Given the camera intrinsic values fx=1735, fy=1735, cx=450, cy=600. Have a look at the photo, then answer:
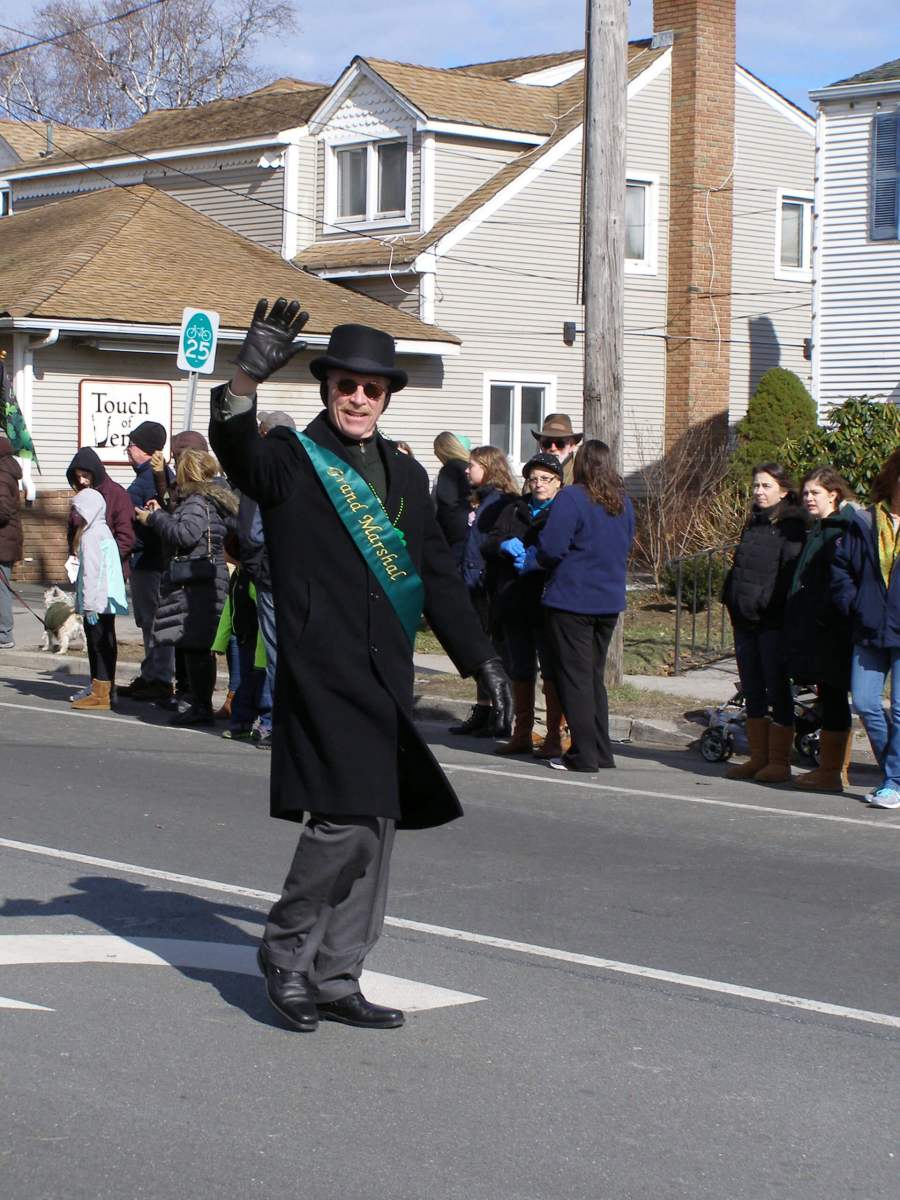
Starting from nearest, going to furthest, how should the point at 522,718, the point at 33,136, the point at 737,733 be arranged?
the point at 737,733 < the point at 522,718 < the point at 33,136

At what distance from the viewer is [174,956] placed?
6129 mm

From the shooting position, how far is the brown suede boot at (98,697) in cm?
1306

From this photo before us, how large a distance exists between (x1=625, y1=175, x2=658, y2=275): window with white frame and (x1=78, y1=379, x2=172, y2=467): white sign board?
33.6ft

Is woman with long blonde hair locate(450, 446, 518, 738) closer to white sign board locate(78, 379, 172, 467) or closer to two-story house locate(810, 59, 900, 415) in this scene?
white sign board locate(78, 379, 172, 467)

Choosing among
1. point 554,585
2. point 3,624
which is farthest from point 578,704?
point 3,624

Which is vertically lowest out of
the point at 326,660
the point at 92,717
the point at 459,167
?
the point at 92,717

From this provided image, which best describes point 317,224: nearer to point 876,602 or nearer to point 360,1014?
point 876,602

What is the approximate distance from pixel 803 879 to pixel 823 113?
763 inches

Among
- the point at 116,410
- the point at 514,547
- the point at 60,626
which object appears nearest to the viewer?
the point at 514,547

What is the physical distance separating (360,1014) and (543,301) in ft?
79.2

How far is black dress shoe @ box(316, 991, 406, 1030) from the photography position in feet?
17.7

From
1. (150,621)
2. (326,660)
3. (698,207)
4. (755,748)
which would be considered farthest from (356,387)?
(698,207)

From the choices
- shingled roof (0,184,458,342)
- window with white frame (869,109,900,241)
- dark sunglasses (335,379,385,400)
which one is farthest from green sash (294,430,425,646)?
window with white frame (869,109,900,241)

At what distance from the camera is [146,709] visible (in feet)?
43.7
